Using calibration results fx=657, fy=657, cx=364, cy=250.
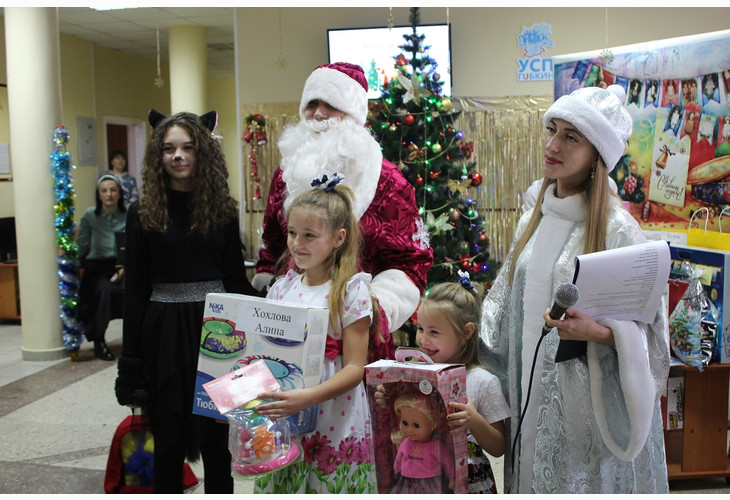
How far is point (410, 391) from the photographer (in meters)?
1.47

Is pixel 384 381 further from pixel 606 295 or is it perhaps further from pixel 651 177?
pixel 651 177

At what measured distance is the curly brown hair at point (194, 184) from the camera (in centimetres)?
216

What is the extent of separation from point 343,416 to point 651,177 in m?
2.71

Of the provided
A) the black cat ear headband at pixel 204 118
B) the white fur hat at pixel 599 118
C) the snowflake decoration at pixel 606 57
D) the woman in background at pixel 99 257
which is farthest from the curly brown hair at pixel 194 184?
the woman in background at pixel 99 257

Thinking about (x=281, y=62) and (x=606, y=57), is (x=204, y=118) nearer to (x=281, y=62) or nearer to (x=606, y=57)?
(x=606, y=57)

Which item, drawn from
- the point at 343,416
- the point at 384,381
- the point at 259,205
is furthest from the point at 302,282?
the point at 259,205

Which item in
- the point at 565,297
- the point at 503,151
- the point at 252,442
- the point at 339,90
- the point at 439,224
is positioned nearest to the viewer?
the point at 565,297

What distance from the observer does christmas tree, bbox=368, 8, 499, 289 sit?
430cm

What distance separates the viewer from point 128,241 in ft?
7.24

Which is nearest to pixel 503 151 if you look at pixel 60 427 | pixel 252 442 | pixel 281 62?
pixel 281 62

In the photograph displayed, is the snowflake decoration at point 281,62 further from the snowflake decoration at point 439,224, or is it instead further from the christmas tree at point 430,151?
the snowflake decoration at point 439,224

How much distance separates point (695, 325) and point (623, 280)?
68.2 inches

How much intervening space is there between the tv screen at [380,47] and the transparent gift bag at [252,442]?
510cm

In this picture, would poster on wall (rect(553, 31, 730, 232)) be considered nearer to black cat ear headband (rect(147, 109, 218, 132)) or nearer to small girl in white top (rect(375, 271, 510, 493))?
small girl in white top (rect(375, 271, 510, 493))
